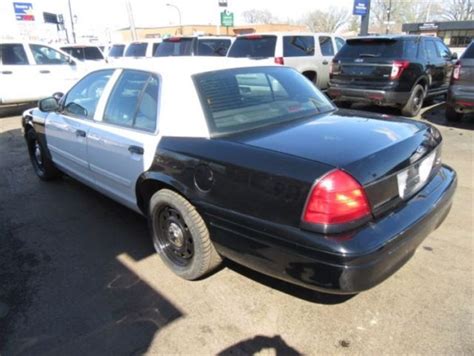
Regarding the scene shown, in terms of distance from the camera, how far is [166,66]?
3262 mm

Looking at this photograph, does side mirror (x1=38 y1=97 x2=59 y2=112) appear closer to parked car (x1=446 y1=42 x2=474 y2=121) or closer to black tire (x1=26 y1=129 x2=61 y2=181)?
black tire (x1=26 y1=129 x2=61 y2=181)

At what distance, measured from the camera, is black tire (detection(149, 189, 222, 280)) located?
2.86 meters

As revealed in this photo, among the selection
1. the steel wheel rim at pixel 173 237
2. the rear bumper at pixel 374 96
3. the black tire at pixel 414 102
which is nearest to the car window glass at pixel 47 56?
the rear bumper at pixel 374 96

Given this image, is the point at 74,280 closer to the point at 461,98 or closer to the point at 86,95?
the point at 86,95

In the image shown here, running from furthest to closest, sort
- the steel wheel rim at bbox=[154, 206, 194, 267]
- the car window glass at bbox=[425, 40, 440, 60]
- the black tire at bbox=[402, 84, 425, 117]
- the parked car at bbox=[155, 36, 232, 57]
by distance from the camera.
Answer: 1. the parked car at bbox=[155, 36, 232, 57]
2. the car window glass at bbox=[425, 40, 440, 60]
3. the black tire at bbox=[402, 84, 425, 117]
4. the steel wheel rim at bbox=[154, 206, 194, 267]

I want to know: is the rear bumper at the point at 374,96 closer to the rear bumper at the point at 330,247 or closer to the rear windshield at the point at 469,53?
the rear windshield at the point at 469,53

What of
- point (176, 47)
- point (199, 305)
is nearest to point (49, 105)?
point (199, 305)

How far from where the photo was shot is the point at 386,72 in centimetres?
797

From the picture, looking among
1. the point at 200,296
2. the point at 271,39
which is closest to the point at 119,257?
the point at 200,296

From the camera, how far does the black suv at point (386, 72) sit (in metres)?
7.97

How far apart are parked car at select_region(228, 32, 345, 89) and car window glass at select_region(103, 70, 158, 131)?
20.9 feet

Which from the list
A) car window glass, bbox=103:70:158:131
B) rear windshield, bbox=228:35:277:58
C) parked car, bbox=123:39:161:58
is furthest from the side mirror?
parked car, bbox=123:39:161:58

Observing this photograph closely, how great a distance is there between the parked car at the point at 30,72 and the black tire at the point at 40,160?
658 cm

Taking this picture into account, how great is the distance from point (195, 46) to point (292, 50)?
3680 millimetres
